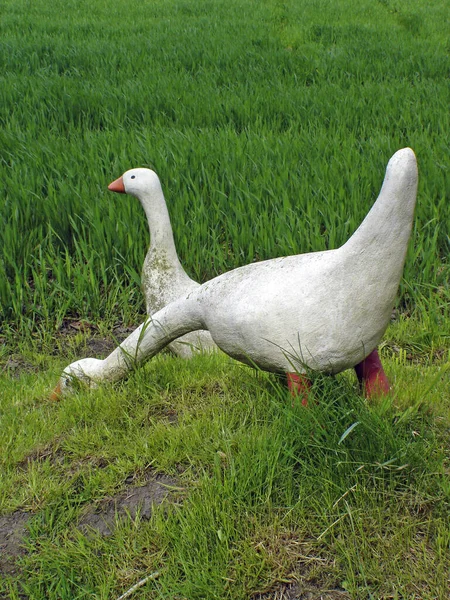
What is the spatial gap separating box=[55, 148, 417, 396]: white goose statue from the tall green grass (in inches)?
49.6

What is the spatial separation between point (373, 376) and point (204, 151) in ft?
8.89

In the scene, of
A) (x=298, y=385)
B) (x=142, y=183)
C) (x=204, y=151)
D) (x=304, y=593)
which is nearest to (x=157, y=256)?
(x=142, y=183)

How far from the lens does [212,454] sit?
6.05 feet

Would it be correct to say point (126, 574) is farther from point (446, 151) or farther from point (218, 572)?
point (446, 151)

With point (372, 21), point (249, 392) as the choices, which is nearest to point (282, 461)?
point (249, 392)

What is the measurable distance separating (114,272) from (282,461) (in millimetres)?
1927

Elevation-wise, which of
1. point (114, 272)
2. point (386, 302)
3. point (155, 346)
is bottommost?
point (114, 272)

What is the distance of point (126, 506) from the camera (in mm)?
1775

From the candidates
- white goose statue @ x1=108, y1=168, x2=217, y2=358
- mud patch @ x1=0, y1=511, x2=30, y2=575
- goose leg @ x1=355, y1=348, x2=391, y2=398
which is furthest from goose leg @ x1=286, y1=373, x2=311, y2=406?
white goose statue @ x1=108, y1=168, x2=217, y2=358

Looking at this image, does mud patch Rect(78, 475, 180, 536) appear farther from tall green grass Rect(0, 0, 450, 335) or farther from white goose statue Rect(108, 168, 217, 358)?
tall green grass Rect(0, 0, 450, 335)

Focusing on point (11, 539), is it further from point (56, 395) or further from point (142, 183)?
point (142, 183)

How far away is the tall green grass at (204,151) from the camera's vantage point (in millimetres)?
3336

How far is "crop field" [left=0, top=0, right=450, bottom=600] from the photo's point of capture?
5.22 ft

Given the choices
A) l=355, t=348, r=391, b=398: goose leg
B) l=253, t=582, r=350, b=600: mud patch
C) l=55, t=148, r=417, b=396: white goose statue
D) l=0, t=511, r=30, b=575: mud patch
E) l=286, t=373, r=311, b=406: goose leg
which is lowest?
l=0, t=511, r=30, b=575: mud patch
